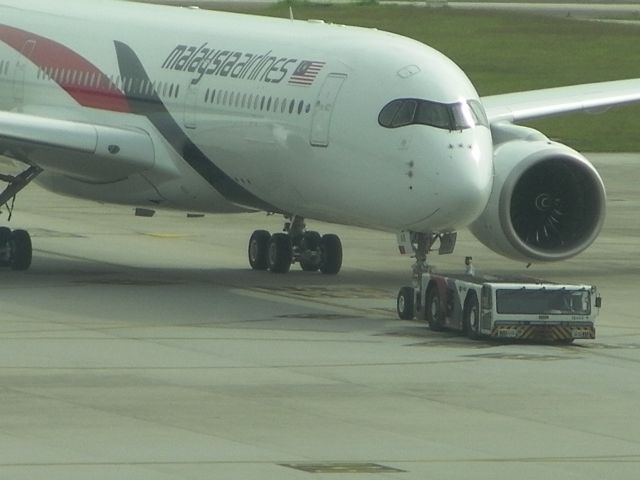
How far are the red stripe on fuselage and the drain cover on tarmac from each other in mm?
16455

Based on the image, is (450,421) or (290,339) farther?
(290,339)

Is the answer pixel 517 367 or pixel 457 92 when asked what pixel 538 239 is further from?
pixel 517 367

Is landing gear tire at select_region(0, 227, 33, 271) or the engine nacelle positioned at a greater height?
the engine nacelle

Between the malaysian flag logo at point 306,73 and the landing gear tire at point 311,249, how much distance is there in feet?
15.1

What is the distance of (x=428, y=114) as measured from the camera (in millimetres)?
29641

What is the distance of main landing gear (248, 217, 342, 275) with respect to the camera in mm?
35875

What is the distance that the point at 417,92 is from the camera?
29.9 metres

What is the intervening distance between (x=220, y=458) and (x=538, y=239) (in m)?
14.5

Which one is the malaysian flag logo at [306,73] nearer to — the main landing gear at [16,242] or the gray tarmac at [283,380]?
the gray tarmac at [283,380]

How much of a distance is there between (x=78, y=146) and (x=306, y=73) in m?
4.03

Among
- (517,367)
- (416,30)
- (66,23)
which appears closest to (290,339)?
(517,367)

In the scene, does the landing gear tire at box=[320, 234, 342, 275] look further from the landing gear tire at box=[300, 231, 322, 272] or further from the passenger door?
the passenger door

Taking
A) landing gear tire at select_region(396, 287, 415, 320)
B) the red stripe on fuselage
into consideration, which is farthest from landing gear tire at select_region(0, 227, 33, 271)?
landing gear tire at select_region(396, 287, 415, 320)

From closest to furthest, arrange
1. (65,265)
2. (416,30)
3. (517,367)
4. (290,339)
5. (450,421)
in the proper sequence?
(450,421), (517,367), (290,339), (65,265), (416,30)
